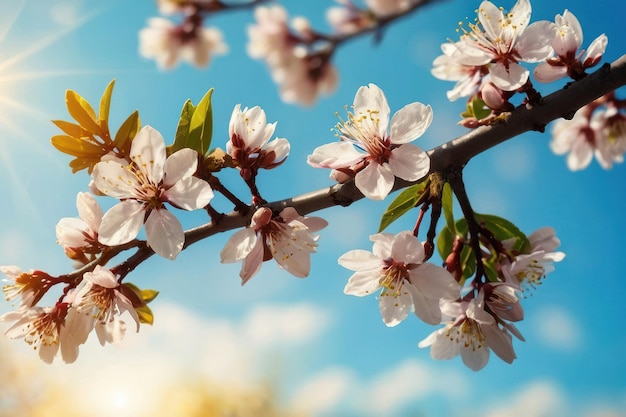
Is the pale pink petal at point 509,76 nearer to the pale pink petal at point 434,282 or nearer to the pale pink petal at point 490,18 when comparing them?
the pale pink petal at point 490,18

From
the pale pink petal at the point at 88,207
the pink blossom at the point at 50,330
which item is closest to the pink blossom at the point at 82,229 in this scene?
the pale pink petal at the point at 88,207

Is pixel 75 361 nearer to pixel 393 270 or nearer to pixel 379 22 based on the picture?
pixel 393 270

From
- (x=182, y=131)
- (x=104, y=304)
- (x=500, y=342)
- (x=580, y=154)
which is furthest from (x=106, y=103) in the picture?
(x=580, y=154)

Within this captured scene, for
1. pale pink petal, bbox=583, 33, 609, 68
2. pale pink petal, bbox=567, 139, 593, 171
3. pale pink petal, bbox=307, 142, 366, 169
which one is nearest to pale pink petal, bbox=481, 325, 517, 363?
pale pink petal, bbox=307, 142, 366, 169

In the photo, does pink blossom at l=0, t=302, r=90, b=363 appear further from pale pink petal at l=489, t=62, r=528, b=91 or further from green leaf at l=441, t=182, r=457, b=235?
pale pink petal at l=489, t=62, r=528, b=91

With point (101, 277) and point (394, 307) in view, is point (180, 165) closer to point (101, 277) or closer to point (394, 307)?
point (101, 277)
